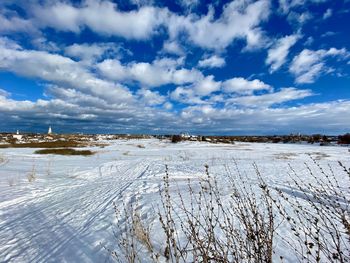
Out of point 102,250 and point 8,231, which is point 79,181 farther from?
point 102,250

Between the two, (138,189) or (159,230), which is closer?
(159,230)

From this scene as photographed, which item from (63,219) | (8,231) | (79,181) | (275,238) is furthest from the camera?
(79,181)

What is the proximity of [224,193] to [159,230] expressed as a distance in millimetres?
4149

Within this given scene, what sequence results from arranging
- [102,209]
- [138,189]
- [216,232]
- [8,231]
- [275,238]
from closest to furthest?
1. [275,238]
2. [216,232]
3. [8,231]
4. [102,209]
5. [138,189]

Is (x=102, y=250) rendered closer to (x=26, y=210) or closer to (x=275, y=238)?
(x=275, y=238)

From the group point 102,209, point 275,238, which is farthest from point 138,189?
point 275,238

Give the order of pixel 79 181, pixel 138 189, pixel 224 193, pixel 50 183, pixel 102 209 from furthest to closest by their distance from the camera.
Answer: pixel 79 181 < pixel 50 183 < pixel 138 189 < pixel 224 193 < pixel 102 209

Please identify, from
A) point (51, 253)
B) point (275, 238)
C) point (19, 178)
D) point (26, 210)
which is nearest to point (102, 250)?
point (51, 253)

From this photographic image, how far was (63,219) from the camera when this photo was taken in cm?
716

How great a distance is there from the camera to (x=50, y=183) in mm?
12602

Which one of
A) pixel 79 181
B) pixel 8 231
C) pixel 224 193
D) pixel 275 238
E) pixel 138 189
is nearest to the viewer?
pixel 275 238

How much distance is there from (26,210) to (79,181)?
5306 mm

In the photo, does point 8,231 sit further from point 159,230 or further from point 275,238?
point 275,238

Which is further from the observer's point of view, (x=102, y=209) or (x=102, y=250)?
(x=102, y=209)
